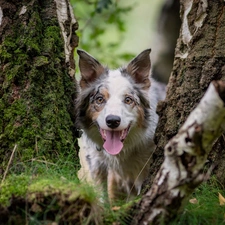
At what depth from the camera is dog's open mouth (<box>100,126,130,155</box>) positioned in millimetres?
5168

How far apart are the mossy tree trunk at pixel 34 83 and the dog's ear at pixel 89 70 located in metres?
0.48

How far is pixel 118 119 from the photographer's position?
508 centimetres

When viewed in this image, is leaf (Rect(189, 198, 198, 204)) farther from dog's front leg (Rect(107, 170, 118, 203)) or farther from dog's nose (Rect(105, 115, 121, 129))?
dog's front leg (Rect(107, 170, 118, 203))

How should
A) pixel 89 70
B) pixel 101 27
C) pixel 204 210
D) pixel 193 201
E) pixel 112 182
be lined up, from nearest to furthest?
1. pixel 204 210
2. pixel 193 201
3. pixel 89 70
4. pixel 112 182
5. pixel 101 27

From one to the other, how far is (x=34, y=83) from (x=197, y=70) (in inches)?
57.7

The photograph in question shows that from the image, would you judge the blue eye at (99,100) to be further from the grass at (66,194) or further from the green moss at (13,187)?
the green moss at (13,187)

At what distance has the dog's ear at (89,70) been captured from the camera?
18.5 feet

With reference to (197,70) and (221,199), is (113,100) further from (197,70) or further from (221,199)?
(221,199)

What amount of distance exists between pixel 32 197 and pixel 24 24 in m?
2.05

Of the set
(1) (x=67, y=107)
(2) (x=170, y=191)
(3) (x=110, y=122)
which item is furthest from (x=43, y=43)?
(2) (x=170, y=191)

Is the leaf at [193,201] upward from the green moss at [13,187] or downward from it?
downward

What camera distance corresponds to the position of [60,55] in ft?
16.6

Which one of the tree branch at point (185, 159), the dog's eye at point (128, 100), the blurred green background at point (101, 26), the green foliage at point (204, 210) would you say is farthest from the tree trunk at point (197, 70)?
the blurred green background at point (101, 26)

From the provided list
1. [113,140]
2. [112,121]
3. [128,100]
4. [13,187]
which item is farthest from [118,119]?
[13,187]
